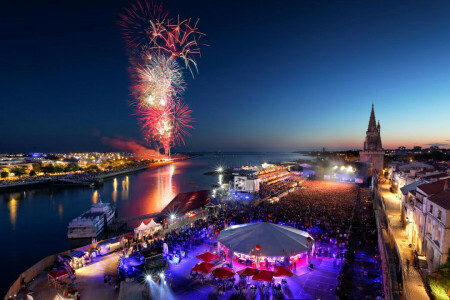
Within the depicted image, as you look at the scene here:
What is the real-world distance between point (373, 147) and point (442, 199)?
211 ft

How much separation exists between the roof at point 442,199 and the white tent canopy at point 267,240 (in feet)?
24.5

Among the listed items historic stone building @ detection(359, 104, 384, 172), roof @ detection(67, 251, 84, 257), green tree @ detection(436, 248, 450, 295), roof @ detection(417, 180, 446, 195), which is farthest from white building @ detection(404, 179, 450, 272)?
historic stone building @ detection(359, 104, 384, 172)

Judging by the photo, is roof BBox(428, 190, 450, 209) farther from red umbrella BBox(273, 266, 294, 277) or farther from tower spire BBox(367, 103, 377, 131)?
tower spire BBox(367, 103, 377, 131)

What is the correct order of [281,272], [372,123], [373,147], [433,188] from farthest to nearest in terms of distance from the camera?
1. [372,123]
2. [373,147]
3. [433,188]
4. [281,272]

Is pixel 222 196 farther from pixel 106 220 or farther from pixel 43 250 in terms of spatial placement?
pixel 43 250

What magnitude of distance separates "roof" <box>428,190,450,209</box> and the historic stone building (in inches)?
2413

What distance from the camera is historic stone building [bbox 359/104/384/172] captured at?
70000 millimetres

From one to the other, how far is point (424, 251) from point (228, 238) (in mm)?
12598

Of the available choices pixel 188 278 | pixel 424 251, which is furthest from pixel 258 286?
pixel 424 251

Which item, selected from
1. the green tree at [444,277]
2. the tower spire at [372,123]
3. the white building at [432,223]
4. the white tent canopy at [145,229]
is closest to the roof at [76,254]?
the white tent canopy at [145,229]

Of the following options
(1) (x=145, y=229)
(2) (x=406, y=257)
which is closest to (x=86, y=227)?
(1) (x=145, y=229)

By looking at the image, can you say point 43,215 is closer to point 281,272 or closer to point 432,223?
point 281,272

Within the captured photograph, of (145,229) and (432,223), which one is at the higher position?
(432,223)

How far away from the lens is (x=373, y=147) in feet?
232
